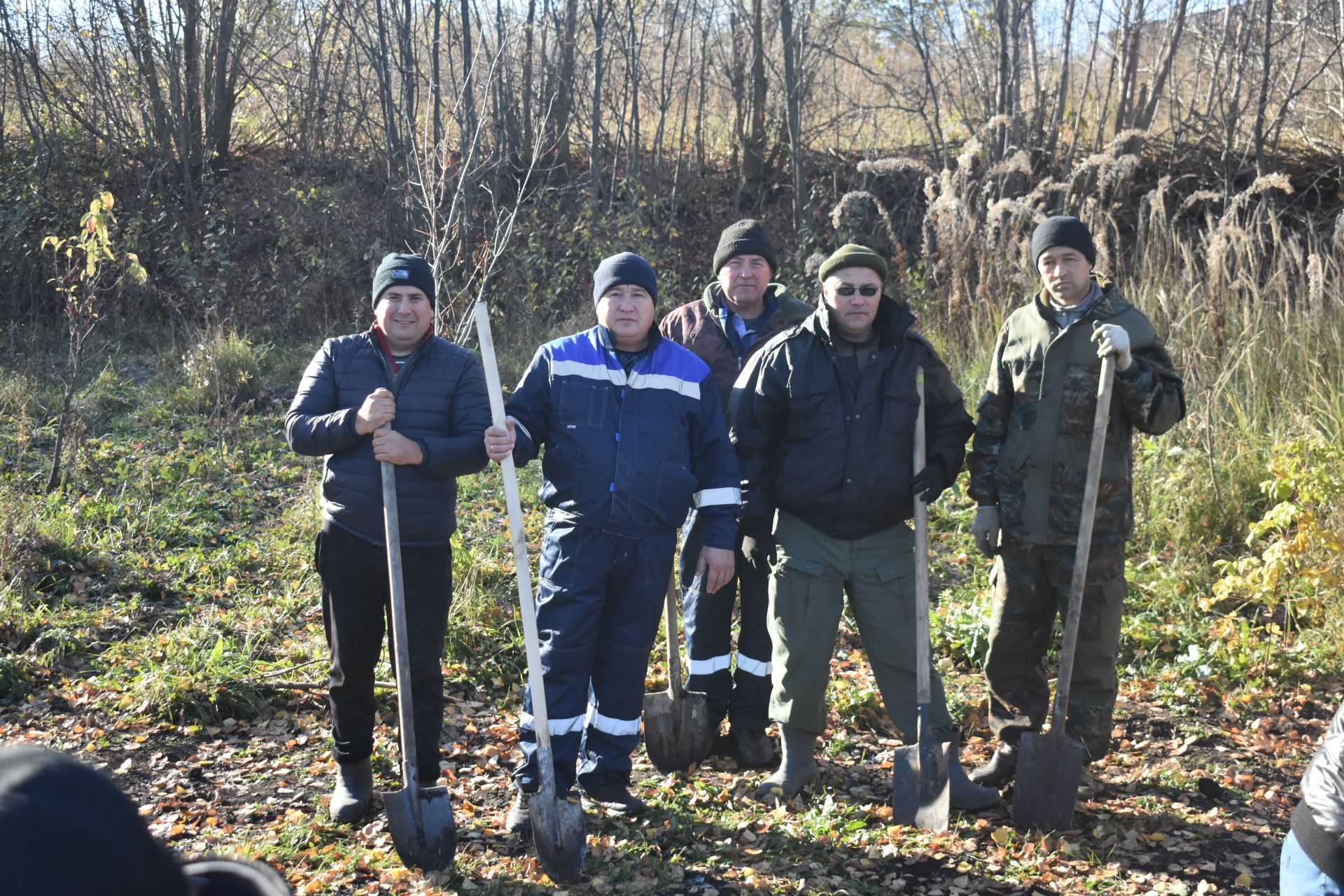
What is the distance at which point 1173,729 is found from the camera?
5.01 m

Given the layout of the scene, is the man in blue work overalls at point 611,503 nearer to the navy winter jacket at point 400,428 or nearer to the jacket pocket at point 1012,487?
the navy winter jacket at point 400,428

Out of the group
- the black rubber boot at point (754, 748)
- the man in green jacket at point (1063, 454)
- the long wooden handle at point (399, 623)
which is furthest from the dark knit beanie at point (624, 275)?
the black rubber boot at point (754, 748)

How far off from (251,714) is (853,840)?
2.96m

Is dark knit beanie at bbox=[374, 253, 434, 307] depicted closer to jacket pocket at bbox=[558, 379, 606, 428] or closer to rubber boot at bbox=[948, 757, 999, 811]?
jacket pocket at bbox=[558, 379, 606, 428]

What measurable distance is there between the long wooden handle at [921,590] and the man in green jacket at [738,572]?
79 cm

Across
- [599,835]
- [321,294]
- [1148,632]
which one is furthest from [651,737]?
[321,294]

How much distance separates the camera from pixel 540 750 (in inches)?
149

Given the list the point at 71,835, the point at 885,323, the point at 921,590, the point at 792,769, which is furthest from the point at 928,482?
the point at 71,835

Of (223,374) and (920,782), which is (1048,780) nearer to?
(920,782)

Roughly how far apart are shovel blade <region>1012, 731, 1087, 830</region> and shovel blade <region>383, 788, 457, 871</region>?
2152 millimetres

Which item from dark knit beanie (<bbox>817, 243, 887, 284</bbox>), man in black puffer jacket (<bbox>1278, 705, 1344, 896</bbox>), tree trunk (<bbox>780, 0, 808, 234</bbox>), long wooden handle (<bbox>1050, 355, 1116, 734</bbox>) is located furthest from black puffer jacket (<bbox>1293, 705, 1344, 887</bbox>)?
tree trunk (<bbox>780, 0, 808, 234</bbox>)

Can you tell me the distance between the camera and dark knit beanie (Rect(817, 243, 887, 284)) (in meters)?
4.25

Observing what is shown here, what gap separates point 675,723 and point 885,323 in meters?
1.96

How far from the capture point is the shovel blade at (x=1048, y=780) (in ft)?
13.3
